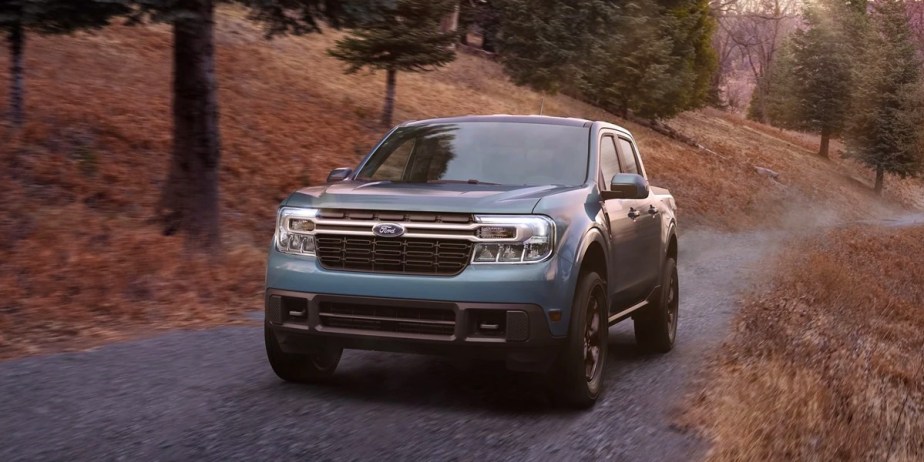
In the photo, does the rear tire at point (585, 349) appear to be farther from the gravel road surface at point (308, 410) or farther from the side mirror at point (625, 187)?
the side mirror at point (625, 187)

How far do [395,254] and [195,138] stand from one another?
6.54 m

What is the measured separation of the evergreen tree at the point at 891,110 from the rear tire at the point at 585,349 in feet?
152

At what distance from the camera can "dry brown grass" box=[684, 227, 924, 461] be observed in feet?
17.9

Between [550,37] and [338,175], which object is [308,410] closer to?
[338,175]

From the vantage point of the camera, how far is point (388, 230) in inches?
226

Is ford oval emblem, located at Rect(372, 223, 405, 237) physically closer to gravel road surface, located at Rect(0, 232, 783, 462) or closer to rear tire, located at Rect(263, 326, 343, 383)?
rear tire, located at Rect(263, 326, 343, 383)

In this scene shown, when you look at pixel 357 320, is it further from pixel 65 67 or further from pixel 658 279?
pixel 65 67

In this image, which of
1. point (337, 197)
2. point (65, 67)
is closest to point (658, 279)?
point (337, 197)

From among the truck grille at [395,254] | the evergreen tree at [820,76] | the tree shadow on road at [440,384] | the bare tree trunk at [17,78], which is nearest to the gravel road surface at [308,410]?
the tree shadow on road at [440,384]

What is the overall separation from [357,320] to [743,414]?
2287 millimetres

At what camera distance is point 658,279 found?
26.8ft

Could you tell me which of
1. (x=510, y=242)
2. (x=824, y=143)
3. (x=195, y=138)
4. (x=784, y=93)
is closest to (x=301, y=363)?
(x=510, y=242)

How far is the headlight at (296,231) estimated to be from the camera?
5996 mm

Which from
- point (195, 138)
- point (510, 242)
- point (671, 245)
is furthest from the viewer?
point (195, 138)
